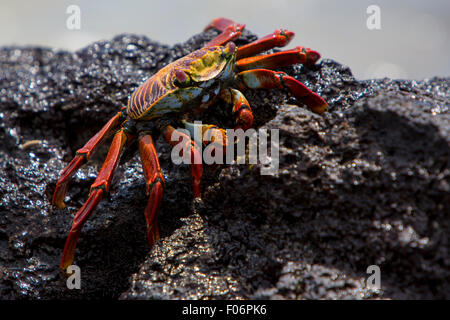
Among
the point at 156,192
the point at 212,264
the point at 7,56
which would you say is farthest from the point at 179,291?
the point at 7,56

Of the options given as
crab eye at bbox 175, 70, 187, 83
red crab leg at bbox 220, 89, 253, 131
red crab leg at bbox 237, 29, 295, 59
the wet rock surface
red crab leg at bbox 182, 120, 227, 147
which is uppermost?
red crab leg at bbox 237, 29, 295, 59

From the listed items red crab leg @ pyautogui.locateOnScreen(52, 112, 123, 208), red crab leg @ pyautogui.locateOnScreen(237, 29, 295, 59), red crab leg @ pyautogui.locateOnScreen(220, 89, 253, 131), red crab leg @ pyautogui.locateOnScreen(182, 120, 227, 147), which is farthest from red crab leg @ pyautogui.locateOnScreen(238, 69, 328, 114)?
red crab leg @ pyautogui.locateOnScreen(52, 112, 123, 208)

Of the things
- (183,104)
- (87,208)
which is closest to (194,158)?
Result: (183,104)

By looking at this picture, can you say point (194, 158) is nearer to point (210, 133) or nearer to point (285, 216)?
point (210, 133)

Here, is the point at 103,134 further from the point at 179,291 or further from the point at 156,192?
the point at 179,291

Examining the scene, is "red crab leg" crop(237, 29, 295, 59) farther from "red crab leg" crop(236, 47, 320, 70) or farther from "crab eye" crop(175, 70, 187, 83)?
"crab eye" crop(175, 70, 187, 83)

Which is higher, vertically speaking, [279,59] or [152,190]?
[279,59]
